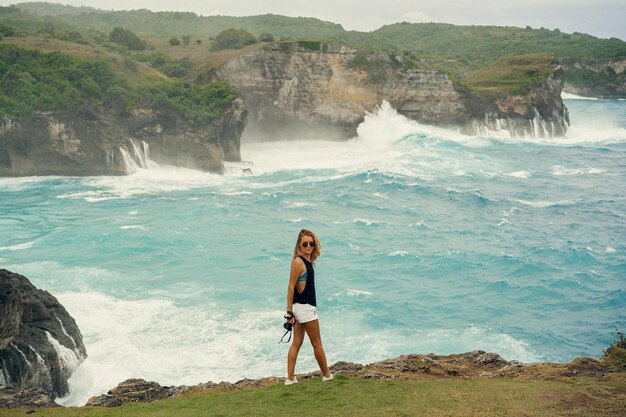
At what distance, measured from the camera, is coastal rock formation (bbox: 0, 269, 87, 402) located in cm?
1805

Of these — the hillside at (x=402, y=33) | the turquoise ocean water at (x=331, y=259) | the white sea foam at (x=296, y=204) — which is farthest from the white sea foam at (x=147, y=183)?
the hillside at (x=402, y=33)

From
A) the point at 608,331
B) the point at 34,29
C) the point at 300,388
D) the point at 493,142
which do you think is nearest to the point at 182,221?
the point at 608,331

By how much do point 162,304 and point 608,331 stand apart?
57.9 ft

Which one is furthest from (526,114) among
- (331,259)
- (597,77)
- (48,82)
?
(331,259)

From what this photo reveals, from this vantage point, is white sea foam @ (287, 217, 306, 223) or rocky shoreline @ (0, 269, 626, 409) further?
white sea foam @ (287, 217, 306, 223)

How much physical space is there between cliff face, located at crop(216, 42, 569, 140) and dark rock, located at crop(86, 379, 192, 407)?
5733 centimetres

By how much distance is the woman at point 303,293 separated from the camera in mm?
12289

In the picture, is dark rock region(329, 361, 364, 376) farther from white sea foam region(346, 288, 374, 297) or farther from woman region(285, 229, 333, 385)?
white sea foam region(346, 288, 374, 297)

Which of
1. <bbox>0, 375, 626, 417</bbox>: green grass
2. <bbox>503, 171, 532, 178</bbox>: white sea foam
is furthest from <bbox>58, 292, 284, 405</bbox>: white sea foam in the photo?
<bbox>503, 171, 532, 178</bbox>: white sea foam

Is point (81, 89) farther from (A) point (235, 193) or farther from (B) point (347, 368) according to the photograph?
(B) point (347, 368)

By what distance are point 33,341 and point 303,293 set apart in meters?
10.4

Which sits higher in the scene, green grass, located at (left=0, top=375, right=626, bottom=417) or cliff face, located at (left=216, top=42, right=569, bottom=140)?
cliff face, located at (left=216, top=42, right=569, bottom=140)

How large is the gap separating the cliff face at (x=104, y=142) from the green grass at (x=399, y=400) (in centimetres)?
4301

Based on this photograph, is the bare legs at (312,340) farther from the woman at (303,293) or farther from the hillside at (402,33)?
the hillside at (402,33)
